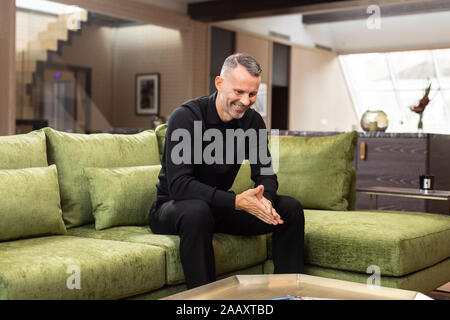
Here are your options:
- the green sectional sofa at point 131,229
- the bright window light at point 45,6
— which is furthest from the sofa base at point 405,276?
the bright window light at point 45,6

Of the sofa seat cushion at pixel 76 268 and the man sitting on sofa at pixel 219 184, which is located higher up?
the man sitting on sofa at pixel 219 184

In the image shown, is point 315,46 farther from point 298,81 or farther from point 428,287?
point 428,287

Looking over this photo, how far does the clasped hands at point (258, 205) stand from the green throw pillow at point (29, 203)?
80cm

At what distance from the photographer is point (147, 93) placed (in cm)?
898

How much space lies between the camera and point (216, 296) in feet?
5.22

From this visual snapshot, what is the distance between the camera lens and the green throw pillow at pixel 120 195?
8.37 feet

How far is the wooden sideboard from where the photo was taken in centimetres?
479

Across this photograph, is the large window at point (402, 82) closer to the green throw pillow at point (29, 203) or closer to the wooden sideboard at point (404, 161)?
the wooden sideboard at point (404, 161)

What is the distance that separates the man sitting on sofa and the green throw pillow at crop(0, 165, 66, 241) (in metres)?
0.43

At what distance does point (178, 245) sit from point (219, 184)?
364mm

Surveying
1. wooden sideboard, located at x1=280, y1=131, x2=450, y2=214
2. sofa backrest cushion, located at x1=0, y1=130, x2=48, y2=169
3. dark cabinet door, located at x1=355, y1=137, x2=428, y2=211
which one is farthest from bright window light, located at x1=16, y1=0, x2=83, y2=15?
sofa backrest cushion, located at x1=0, y1=130, x2=48, y2=169

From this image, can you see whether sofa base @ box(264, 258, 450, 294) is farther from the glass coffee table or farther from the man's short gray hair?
the man's short gray hair

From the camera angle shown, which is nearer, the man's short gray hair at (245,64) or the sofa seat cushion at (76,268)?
the sofa seat cushion at (76,268)

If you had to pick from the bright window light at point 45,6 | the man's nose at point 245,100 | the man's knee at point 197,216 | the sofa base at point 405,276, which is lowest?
the sofa base at point 405,276
